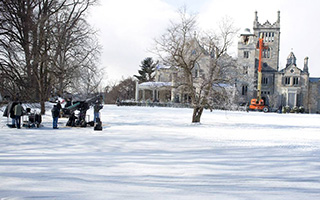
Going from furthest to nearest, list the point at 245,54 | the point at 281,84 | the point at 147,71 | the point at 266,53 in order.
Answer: the point at 147,71 < the point at 266,53 < the point at 245,54 < the point at 281,84

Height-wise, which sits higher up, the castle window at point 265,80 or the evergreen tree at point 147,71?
the evergreen tree at point 147,71

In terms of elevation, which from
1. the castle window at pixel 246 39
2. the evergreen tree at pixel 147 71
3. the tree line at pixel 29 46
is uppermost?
the castle window at pixel 246 39

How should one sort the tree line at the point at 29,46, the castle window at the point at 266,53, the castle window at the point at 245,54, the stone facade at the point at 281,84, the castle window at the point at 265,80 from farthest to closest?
the castle window at the point at 266,53
the castle window at the point at 265,80
the castle window at the point at 245,54
the stone facade at the point at 281,84
the tree line at the point at 29,46

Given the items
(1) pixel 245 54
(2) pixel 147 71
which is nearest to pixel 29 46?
(1) pixel 245 54

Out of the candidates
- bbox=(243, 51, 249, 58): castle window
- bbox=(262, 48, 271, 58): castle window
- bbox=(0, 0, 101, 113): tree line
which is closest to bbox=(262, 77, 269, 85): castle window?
bbox=(243, 51, 249, 58): castle window

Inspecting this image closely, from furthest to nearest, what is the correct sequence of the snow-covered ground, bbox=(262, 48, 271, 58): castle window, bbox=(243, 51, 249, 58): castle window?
bbox=(262, 48, 271, 58): castle window < bbox=(243, 51, 249, 58): castle window < the snow-covered ground

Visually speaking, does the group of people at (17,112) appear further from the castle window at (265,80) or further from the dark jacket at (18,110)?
the castle window at (265,80)

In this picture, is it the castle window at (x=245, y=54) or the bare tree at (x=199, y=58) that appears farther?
the castle window at (x=245, y=54)

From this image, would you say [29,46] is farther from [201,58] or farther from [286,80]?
[286,80]

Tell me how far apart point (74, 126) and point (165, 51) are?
779cm

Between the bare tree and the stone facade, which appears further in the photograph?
the stone facade

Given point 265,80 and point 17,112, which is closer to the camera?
point 17,112

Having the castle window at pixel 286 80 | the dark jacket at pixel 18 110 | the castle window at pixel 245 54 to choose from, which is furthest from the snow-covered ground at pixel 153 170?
the castle window at pixel 286 80

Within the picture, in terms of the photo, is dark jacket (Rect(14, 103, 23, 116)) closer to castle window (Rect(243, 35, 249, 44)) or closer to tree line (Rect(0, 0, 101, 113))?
tree line (Rect(0, 0, 101, 113))
